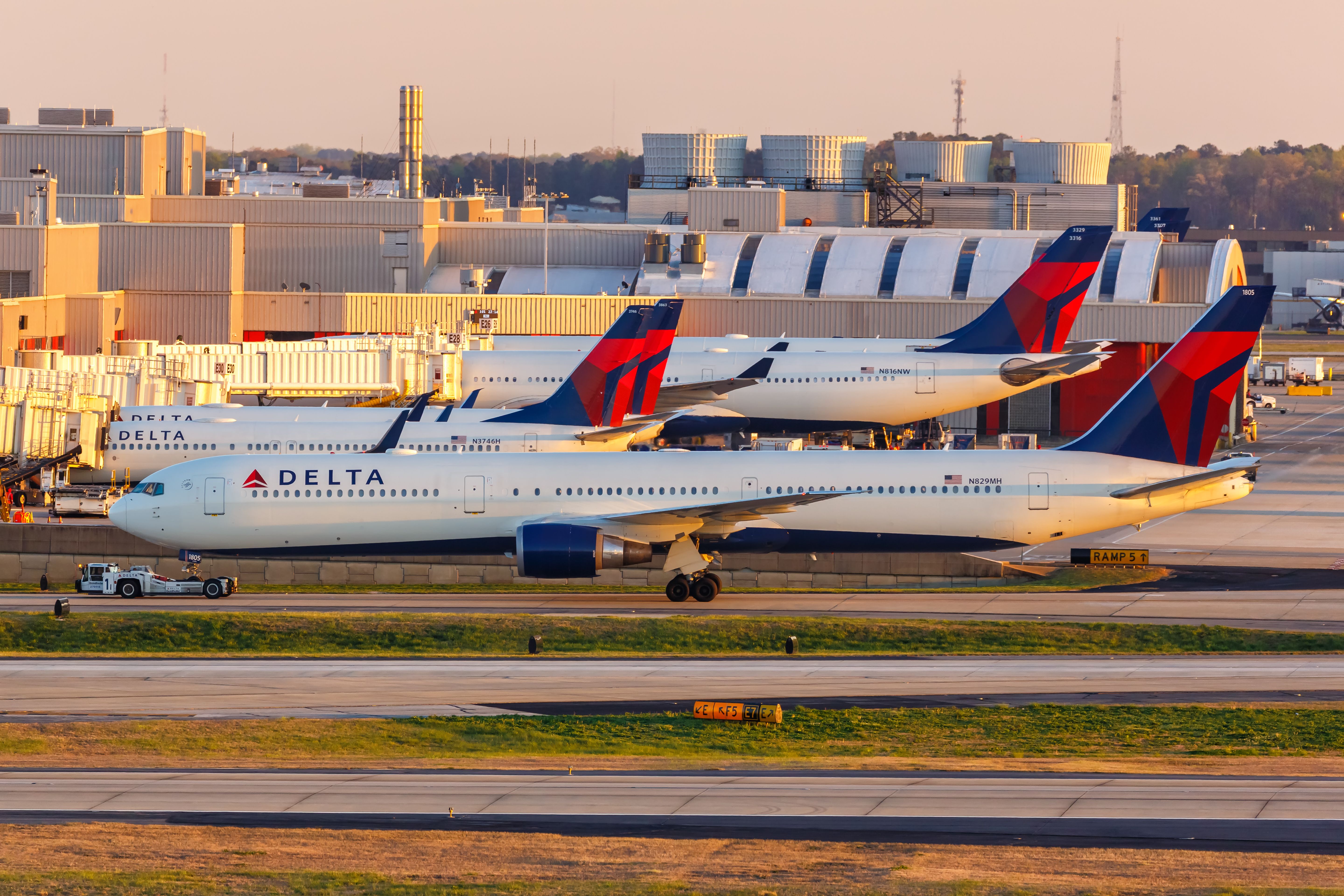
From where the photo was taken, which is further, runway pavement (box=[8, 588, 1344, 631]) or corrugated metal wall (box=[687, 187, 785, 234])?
corrugated metal wall (box=[687, 187, 785, 234])

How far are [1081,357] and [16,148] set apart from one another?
232 ft

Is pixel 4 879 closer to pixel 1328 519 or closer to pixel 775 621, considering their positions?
pixel 775 621

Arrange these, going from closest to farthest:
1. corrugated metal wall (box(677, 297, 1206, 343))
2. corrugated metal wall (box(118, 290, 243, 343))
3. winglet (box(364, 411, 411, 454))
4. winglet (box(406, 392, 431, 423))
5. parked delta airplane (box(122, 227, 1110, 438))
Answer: winglet (box(364, 411, 411, 454))
winglet (box(406, 392, 431, 423))
parked delta airplane (box(122, 227, 1110, 438))
corrugated metal wall (box(677, 297, 1206, 343))
corrugated metal wall (box(118, 290, 243, 343))

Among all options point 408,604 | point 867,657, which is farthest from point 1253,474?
point 408,604

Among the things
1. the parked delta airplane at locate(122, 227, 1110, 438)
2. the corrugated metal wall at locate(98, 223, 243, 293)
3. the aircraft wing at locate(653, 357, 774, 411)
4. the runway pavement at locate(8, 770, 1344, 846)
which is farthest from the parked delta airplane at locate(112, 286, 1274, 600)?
the corrugated metal wall at locate(98, 223, 243, 293)

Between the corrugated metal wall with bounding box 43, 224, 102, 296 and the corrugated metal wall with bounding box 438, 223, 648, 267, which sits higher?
the corrugated metal wall with bounding box 438, 223, 648, 267

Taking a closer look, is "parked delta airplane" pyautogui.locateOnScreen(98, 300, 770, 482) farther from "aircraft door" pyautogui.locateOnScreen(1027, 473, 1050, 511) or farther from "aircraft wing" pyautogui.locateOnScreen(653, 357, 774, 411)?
"aircraft door" pyautogui.locateOnScreen(1027, 473, 1050, 511)

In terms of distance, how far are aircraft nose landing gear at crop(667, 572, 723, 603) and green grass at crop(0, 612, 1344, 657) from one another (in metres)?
4.49

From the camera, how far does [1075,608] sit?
43.1m

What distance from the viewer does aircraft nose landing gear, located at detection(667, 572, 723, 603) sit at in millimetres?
44812

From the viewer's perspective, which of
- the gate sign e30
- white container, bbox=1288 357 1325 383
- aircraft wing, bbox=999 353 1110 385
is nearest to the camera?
the gate sign e30

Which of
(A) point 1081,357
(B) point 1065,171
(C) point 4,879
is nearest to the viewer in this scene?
(C) point 4,879

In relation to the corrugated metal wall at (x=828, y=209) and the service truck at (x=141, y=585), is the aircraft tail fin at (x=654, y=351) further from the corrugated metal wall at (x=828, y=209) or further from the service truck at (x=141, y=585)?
the corrugated metal wall at (x=828, y=209)

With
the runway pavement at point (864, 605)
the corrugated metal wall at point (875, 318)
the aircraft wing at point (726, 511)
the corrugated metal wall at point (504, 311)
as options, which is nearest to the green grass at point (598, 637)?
the runway pavement at point (864, 605)
